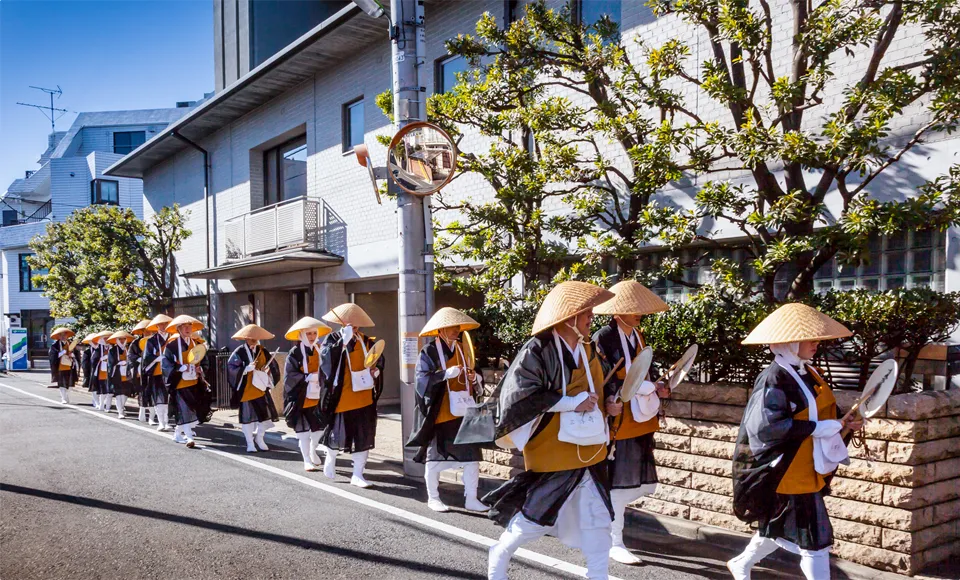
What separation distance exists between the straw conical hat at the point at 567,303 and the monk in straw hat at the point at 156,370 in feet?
33.8

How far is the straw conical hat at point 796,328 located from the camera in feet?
14.5

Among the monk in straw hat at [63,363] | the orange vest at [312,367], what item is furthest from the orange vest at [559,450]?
the monk in straw hat at [63,363]

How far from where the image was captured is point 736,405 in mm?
6258

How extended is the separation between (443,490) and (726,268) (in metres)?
3.86

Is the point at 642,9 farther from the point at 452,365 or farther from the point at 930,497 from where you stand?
the point at 930,497

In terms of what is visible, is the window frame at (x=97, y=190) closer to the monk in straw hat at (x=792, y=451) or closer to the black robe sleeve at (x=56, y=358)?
the black robe sleeve at (x=56, y=358)

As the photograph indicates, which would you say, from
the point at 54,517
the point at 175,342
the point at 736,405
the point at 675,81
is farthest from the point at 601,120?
the point at 175,342

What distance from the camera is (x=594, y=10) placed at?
10.9m

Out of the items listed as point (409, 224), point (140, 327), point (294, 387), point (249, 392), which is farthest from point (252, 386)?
point (140, 327)

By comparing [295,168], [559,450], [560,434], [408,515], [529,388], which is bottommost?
[408,515]

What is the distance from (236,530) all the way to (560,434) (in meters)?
3.48

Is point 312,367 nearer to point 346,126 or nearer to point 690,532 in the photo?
point 690,532

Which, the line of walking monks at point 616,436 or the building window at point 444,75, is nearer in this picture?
the line of walking monks at point 616,436

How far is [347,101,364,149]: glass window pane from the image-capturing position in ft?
52.2
